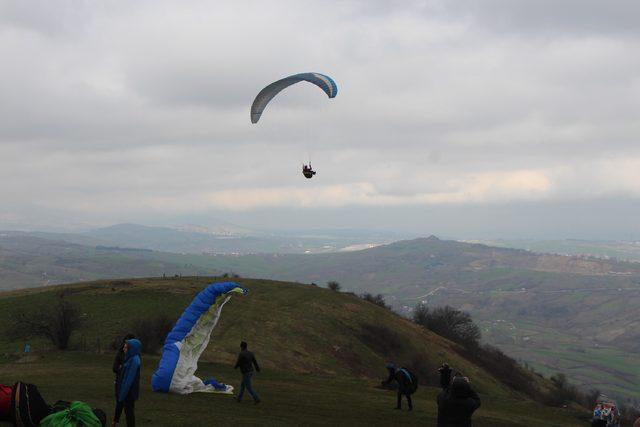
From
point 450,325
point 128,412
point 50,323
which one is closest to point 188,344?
point 128,412

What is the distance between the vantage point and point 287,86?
4122 centimetres

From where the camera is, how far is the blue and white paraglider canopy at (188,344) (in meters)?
24.4

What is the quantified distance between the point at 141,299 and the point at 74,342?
58.5 feet

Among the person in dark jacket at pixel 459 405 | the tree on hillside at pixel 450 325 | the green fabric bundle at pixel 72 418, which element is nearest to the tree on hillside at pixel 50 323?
the green fabric bundle at pixel 72 418

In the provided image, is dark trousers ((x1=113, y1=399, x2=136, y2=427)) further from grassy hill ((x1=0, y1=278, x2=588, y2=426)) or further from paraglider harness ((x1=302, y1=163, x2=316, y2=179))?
paraglider harness ((x1=302, y1=163, x2=316, y2=179))

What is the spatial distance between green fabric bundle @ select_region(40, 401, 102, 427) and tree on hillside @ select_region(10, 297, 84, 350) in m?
30.7

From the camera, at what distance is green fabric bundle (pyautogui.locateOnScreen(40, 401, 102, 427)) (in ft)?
45.0

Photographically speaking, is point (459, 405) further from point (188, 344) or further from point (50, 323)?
point (50, 323)

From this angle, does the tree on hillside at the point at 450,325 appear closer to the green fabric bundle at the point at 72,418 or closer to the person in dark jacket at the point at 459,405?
the person in dark jacket at the point at 459,405

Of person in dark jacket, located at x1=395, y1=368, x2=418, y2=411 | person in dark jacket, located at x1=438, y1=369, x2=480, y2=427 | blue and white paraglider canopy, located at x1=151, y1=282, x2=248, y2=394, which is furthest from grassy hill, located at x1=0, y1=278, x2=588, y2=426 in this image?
person in dark jacket, located at x1=438, y1=369, x2=480, y2=427

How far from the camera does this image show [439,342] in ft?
246

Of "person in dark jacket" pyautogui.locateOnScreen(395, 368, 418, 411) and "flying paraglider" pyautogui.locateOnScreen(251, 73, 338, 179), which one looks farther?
"flying paraglider" pyautogui.locateOnScreen(251, 73, 338, 179)

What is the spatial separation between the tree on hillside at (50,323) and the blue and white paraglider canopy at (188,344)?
20858 millimetres

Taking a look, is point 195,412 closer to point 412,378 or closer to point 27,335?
point 412,378
